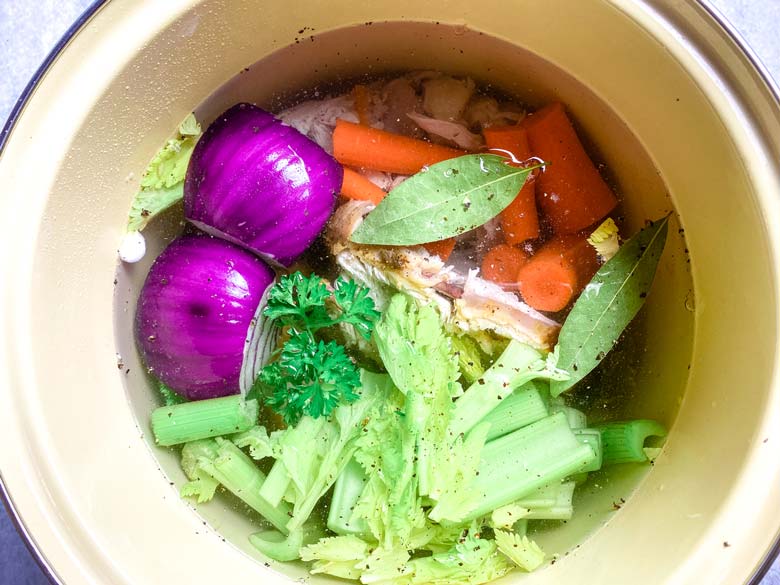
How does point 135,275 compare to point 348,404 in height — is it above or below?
above

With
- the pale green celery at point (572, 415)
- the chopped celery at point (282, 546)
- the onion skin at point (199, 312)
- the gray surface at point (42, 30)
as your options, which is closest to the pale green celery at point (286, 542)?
the chopped celery at point (282, 546)

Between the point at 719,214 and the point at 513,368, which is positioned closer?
the point at 719,214

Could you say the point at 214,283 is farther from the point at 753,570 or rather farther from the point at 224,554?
the point at 753,570

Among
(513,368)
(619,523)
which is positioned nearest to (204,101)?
(513,368)

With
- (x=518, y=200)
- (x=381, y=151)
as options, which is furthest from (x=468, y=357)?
(x=381, y=151)

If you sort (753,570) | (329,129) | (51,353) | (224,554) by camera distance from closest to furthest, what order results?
(753,570) < (51,353) < (224,554) < (329,129)

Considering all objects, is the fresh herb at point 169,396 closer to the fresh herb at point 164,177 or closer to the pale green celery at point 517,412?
the fresh herb at point 164,177
